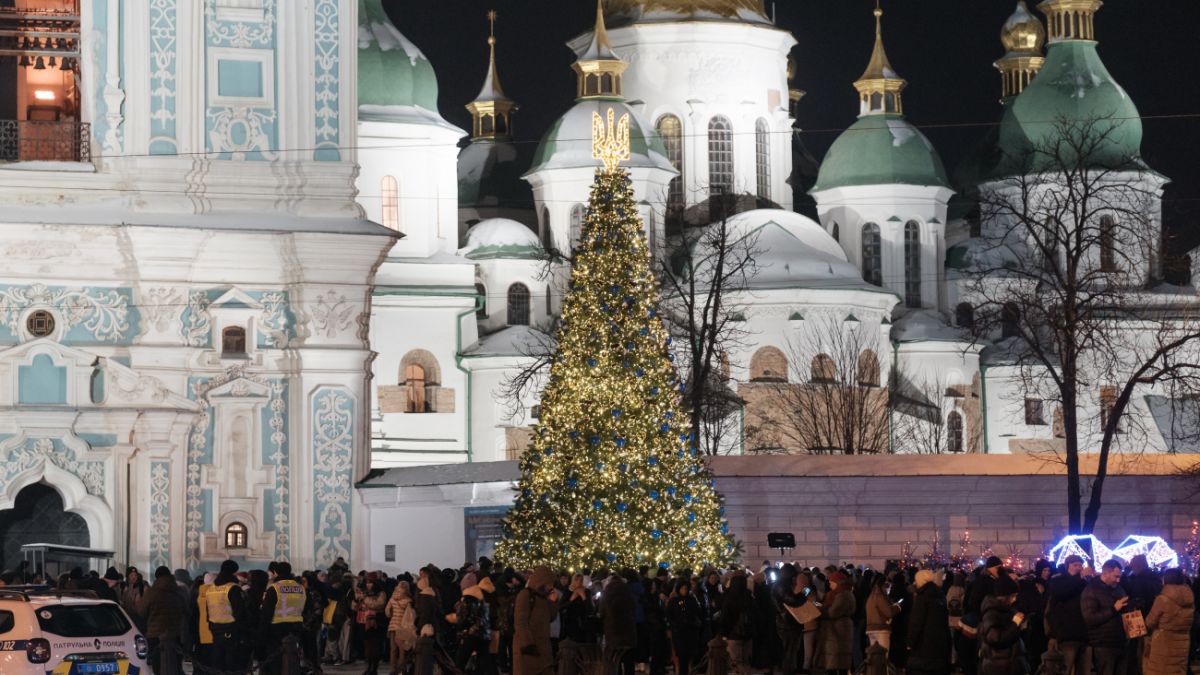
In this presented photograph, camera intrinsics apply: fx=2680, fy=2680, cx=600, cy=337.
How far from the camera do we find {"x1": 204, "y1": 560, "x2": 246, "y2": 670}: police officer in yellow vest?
23.5 m

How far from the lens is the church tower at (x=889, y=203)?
220 feet

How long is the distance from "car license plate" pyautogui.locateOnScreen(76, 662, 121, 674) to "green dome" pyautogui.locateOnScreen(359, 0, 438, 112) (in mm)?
37830

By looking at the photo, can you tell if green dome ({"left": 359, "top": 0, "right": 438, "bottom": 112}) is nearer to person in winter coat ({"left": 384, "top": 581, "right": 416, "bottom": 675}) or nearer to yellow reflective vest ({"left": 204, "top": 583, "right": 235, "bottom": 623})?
person in winter coat ({"left": 384, "top": 581, "right": 416, "bottom": 675})

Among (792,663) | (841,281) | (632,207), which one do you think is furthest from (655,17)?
(792,663)

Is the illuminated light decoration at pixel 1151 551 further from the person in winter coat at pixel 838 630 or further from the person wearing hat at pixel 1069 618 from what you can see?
the person wearing hat at pixel 1069 618

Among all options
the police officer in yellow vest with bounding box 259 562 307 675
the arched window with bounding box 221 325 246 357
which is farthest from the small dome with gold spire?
the police officer in yellow vest with bounding box 259 562 307 675

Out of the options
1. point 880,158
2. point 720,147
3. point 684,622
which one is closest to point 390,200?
point 720,147

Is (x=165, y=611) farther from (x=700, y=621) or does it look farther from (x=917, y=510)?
(x=917, y=510)

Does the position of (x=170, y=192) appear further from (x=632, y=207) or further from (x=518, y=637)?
(x=518, y=637)

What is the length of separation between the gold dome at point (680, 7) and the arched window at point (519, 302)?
7.95 m

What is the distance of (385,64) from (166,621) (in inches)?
1378

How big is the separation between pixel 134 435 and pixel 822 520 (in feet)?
32.0

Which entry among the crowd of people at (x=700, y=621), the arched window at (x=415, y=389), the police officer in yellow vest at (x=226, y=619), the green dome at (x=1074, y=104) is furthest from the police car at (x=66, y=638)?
the green dome at (x=1074, y=104)

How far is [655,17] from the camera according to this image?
6575 centimetres
